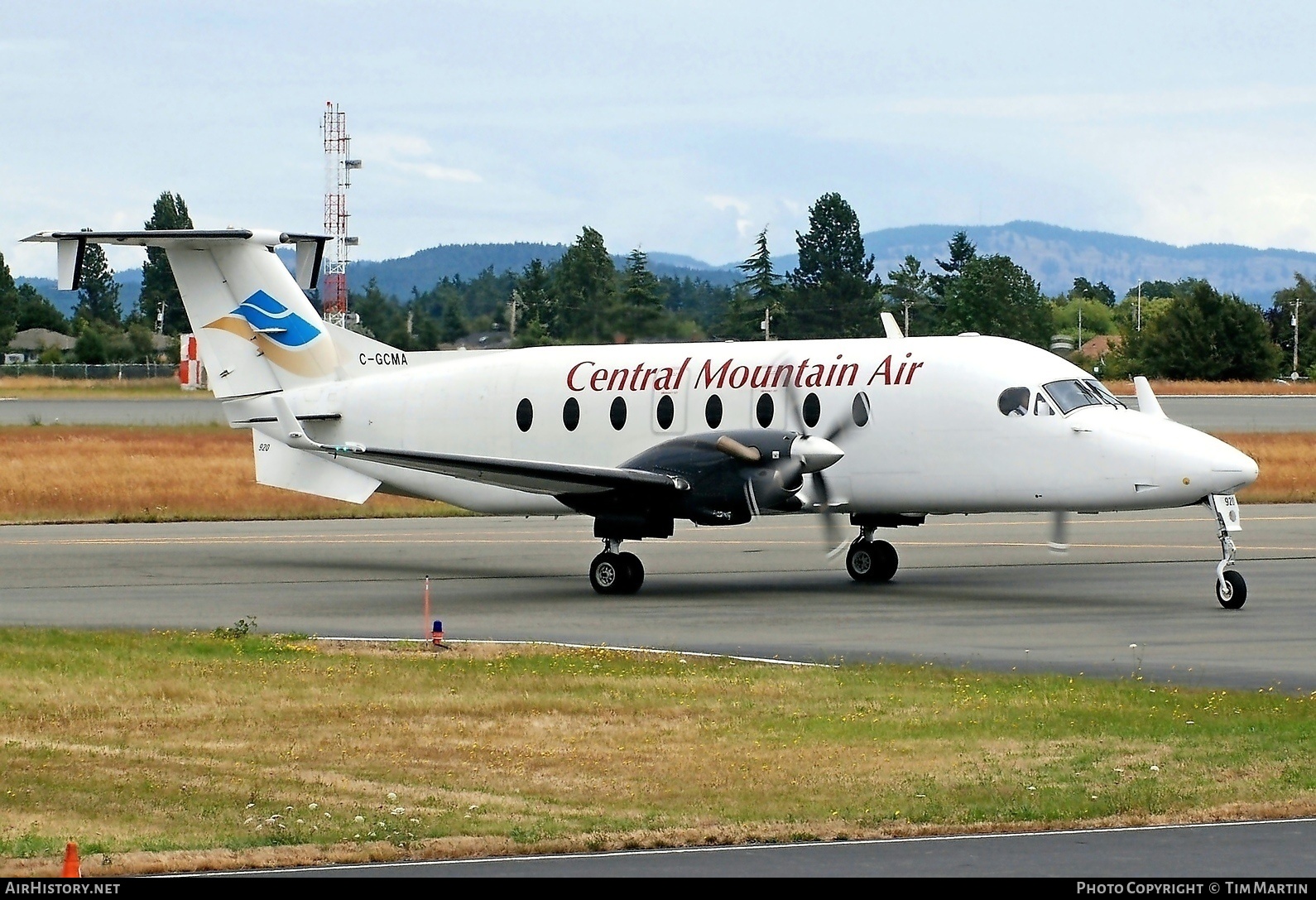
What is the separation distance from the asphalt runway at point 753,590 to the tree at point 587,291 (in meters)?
4.10

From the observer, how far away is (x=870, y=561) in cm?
2580

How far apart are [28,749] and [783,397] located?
1342 cm

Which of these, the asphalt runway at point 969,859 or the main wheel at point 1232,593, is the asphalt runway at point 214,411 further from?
the asphalt runway at point 969,859

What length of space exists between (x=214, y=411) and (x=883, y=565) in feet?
174

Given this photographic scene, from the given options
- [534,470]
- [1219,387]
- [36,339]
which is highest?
[36,339]

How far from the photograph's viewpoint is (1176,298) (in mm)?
90250

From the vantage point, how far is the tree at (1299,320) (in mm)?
119000

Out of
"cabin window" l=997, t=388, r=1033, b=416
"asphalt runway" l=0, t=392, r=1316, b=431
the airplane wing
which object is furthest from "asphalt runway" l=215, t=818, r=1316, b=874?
"asphalt runway" l=0, t=392, r=1316, b=431

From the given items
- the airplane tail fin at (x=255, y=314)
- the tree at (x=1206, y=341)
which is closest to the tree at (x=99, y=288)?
the tree at (x=1206, y=341)

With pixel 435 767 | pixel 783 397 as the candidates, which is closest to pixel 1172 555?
pixel 783 397

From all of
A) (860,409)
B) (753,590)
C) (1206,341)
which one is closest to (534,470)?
(753,590)

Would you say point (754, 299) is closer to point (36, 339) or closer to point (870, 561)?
point (870, 561)

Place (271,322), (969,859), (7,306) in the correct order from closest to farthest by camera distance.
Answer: (969,859), (271,322), (7,306)

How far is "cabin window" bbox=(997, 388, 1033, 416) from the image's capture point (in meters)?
23.4
